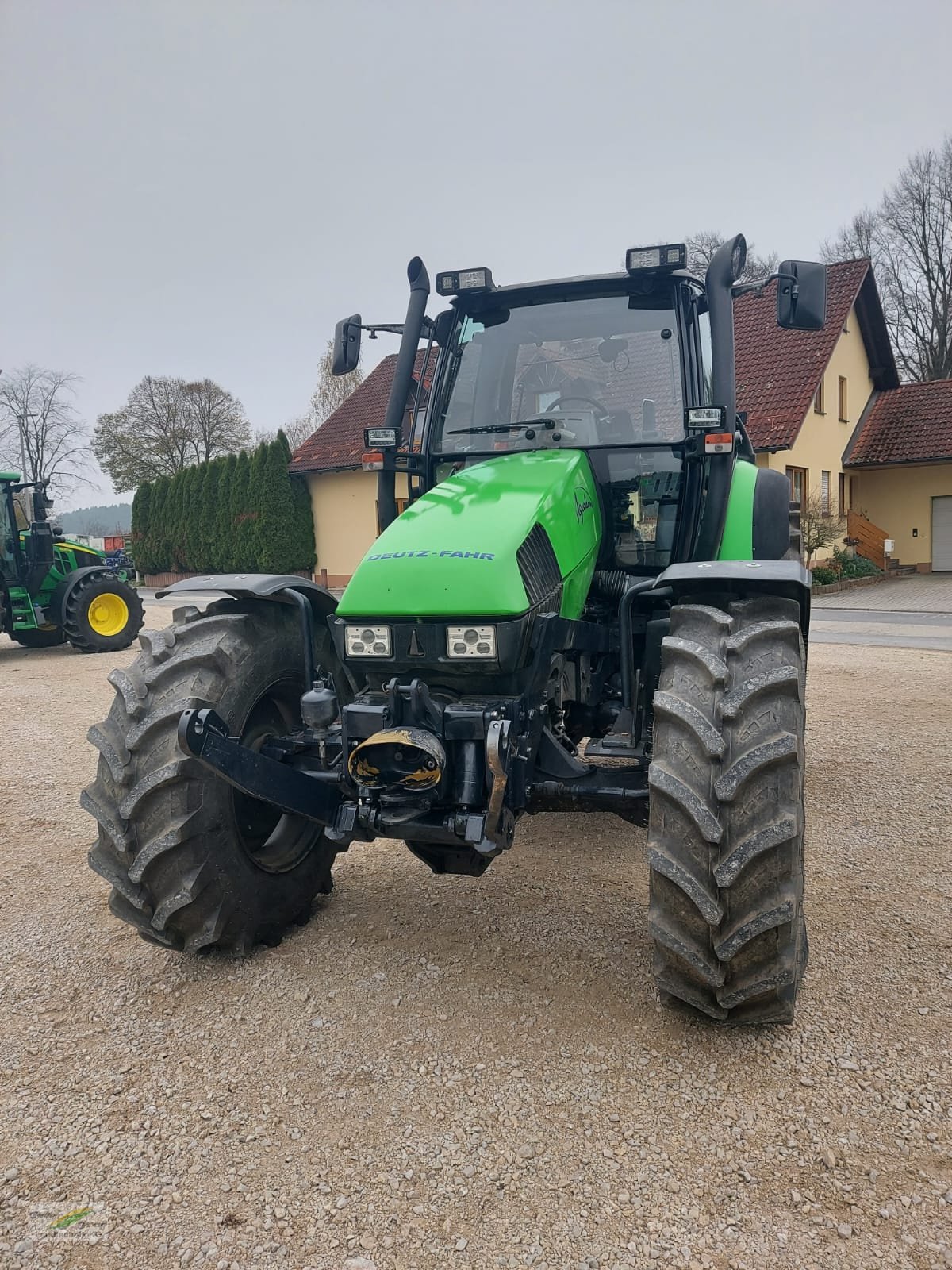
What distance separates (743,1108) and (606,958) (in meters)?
0.93

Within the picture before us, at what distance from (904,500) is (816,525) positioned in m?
6.64

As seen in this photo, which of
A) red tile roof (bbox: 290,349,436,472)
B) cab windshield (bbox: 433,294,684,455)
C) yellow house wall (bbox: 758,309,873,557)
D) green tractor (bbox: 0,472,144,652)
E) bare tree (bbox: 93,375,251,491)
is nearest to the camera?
cab windshield (bbox: 433,294,684,455)

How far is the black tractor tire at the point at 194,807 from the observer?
320cm

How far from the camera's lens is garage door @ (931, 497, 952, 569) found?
25453mm

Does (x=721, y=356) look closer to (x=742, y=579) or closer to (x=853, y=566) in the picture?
(x=742, y=579)

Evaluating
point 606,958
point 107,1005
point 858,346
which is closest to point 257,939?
point 107,1005

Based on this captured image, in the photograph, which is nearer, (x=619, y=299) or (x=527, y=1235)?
(x=527, y=1235)

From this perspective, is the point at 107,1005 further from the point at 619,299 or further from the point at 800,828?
the point at 619,299

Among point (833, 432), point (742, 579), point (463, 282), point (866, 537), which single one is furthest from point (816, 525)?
point (742, 579)

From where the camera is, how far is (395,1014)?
3.14 metres

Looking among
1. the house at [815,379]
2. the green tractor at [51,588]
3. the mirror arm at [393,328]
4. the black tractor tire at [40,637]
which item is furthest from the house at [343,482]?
the mirror arm at [393,328]

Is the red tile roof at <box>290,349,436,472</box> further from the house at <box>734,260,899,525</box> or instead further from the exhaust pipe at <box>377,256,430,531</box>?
the exhaust pipe at <box>377,256,430,531</box>

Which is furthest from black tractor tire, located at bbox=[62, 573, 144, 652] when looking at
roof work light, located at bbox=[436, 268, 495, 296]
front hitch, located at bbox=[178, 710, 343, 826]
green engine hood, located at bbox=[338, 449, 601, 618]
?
front hitch, located at bbox=[178, 710, 343, 826]

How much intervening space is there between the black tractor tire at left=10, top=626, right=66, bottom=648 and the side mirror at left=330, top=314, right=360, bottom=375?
409 inches
